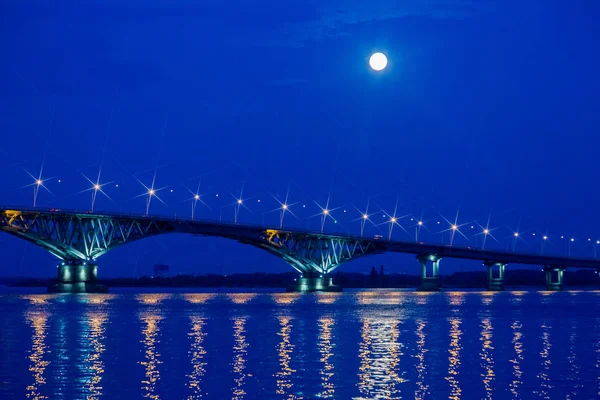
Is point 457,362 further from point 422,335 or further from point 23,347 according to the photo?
point 23,347

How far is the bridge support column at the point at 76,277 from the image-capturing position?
451 feet

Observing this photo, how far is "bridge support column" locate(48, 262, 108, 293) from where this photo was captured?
137 meters

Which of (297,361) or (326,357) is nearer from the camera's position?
(297,361)

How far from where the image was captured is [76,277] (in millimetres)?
138500

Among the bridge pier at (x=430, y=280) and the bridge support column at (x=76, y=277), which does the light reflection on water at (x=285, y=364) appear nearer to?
the bridge support column at (x=76, y=277)

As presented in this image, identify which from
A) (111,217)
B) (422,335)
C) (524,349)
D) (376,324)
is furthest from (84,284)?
(524,349)

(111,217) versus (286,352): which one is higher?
(111,217)

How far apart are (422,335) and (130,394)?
25.2 metres

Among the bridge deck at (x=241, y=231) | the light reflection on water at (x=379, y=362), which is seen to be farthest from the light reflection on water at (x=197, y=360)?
the bridge deck at (x=241, y=231)

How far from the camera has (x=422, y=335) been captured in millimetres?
50969

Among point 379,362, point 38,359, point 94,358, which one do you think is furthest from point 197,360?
point 379,362

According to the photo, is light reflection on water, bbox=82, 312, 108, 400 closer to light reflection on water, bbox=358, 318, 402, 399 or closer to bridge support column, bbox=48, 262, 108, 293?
light reflection on water, bbox=358, 318, 402, 399

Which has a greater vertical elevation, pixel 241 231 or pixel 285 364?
pixel 241 231

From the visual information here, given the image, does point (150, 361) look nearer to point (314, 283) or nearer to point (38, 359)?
point (38, 359)
